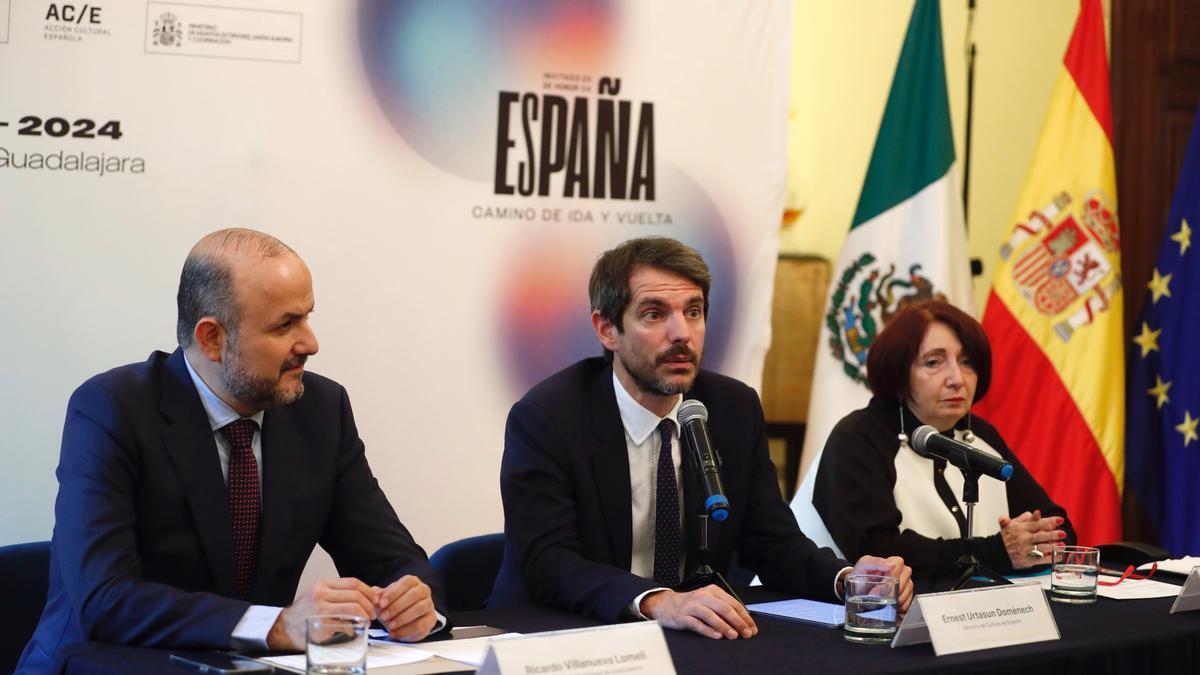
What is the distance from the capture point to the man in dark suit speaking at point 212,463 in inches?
88.2

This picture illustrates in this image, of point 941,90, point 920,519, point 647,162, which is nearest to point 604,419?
point 920,519

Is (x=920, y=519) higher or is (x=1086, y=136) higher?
(x=1086, y=136)

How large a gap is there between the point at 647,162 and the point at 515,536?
183 centimetres

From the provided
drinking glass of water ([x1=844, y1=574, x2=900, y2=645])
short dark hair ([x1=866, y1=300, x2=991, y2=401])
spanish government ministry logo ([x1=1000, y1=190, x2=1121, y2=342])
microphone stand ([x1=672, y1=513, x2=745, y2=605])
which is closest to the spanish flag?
spanish government ministry logo ([x1=1000, y1=190, x2=1121, y2=342])

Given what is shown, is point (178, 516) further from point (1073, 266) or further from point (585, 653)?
point (1073, 266)

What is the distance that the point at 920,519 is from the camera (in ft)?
10.5

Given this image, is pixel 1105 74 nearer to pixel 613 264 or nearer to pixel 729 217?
pixel 729 217

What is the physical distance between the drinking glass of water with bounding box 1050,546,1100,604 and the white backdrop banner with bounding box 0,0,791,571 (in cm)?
174

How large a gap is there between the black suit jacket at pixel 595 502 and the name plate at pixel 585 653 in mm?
598

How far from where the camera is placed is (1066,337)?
4.81 metres

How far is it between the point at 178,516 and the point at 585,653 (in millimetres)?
948

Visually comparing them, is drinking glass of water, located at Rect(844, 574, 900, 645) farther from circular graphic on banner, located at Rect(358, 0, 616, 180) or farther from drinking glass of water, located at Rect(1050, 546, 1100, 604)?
circular graphic on banner, located at Rect(358, 0, 616, 180)

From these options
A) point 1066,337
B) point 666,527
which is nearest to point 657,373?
point 666,527

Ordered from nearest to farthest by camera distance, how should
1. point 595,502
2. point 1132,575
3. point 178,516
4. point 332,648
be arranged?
point 332,648
point 178,516
point 595,502
point 1132,575
